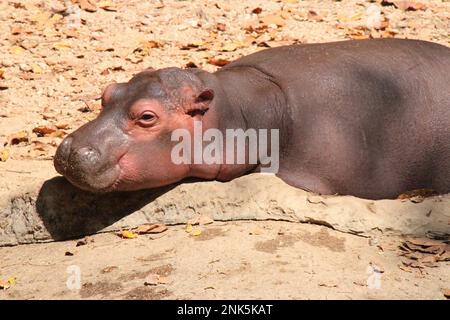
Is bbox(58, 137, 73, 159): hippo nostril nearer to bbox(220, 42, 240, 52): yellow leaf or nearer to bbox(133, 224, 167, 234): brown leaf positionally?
bbox(133, 224, 167, 234): brown leaf

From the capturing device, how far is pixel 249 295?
4.81m

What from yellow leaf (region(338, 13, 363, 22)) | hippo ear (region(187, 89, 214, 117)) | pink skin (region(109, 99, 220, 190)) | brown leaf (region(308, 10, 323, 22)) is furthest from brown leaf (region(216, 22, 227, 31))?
pink skin (region(109, 99, 220, 190))

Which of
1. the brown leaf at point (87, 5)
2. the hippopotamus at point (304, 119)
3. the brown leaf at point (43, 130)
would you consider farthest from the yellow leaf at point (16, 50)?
the hippopotamus at point (304, 119)

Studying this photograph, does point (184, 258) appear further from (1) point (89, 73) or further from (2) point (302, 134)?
(1) point (89, 73)

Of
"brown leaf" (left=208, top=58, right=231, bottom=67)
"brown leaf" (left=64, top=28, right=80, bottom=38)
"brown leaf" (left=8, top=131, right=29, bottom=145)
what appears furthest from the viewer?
"brown leaf" (left=64, top=28, right=80, bottom=38)

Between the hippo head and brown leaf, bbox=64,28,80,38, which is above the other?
the hippo head

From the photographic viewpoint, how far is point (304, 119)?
22.0 feet

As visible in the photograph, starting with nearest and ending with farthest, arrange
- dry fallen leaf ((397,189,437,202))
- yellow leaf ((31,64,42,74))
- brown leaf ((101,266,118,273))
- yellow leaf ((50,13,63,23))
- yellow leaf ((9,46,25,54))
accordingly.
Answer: brown leaf ((101,266,118,273)) < dry fallen leaf ((397,189,437,202)) < yellow leaf ((31,64,42,74)) < yellow leaf ((9,46,25,54)) < yellow leaf ((50,13,63,23))

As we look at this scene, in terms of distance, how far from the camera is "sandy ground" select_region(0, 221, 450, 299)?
493cm

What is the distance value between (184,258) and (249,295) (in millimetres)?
796

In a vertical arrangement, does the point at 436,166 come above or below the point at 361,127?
below

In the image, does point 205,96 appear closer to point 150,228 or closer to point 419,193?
point 150,228
